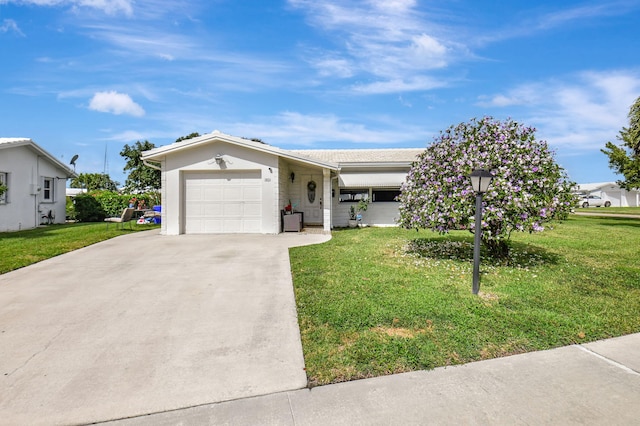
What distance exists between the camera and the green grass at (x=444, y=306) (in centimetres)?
→ 336

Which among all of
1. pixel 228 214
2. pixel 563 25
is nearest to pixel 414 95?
pixel 563 25

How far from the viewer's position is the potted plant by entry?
1661cm

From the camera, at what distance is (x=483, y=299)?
5.11 m

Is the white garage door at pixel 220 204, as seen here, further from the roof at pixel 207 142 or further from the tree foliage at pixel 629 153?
the tree foliage at pixel 629 153

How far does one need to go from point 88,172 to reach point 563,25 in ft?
196

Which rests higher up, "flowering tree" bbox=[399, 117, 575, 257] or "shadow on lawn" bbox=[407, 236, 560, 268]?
"flowering tree" bbox=[399, 117, 575, 257]

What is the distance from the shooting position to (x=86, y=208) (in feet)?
65.4

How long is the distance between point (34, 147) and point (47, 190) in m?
2.78

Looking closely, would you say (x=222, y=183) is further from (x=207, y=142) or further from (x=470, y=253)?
(x=470, y=253)

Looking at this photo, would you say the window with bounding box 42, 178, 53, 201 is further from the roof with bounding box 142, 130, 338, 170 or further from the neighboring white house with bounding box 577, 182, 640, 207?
the neighboring white house with bounding box 577, 182, 640, 207

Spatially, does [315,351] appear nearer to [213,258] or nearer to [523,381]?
[523,381]

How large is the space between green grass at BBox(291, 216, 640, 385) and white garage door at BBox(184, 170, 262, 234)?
16.4 ft

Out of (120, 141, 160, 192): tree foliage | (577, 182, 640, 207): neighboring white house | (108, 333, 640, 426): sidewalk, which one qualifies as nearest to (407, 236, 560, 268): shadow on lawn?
(108, 333, 640, 426): sidewalk

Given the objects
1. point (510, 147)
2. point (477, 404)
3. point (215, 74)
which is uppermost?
point (215, 74)
